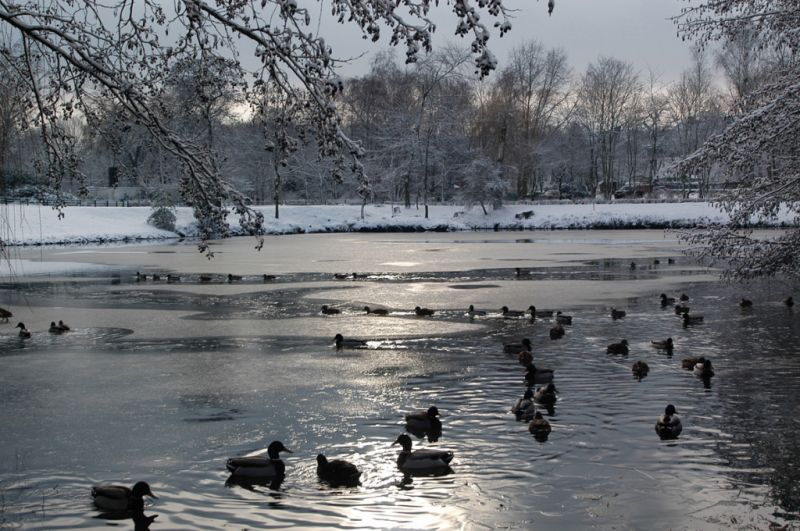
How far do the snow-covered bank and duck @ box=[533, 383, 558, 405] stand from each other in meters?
57.8

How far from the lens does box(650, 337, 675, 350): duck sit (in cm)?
1707

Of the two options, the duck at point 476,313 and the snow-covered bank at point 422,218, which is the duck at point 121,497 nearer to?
the duck at point 476,313

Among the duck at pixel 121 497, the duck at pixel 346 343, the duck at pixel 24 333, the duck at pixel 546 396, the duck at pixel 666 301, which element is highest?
the duck at pixel 666 301

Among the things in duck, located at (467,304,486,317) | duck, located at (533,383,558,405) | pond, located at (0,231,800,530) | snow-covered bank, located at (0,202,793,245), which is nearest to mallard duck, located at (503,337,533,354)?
pond, located at (0,231,800,530)

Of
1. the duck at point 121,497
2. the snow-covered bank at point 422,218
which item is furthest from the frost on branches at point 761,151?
the snow-covered bank at point 422,218

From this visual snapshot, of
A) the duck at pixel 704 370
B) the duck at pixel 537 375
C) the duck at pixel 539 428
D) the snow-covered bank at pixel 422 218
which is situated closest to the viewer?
the duck at pixel 539 428

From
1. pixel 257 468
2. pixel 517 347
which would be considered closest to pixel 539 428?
pixel 257 468

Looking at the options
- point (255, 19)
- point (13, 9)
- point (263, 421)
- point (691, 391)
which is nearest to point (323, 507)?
point (263, 421)

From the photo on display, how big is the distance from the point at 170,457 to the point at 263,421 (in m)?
1.90

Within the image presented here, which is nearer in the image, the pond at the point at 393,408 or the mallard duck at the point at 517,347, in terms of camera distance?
the pond at the point at 393,408

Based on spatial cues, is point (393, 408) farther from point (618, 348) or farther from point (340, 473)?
point (618, 348)

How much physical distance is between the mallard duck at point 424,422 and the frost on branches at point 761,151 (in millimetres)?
9901

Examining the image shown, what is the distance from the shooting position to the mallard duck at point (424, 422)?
11.2m

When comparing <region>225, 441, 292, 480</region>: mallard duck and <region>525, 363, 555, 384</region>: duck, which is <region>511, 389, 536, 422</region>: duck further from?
<region>225, 441, 292, 480</region>: mallard duck
